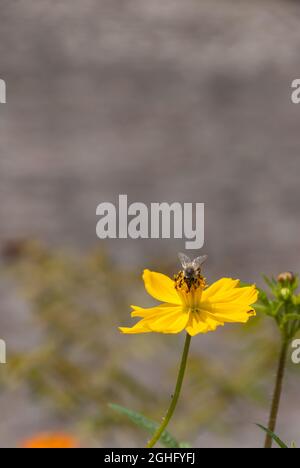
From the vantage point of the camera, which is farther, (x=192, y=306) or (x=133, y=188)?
(x=133, y=188)

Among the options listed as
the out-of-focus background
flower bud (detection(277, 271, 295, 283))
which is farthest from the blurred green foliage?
flower bud (detection(277, 271, 295, 283))

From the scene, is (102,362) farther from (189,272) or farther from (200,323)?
(200,323)

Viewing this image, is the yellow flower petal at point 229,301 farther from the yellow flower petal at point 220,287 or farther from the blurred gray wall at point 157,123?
the blurred gray wall at point 157,123

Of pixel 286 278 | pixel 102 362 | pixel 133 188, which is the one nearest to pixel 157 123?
pixel 133 188

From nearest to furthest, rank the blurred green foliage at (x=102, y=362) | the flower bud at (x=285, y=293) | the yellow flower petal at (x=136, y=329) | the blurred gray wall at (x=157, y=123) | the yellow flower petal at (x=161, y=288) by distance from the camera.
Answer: the yellow flower petal at (x=136, y=329), the yellow flower petal at (x=161, y=288), the flower bud at (x=285, y=293), the blurred green foliage at (x=102, y=362), the blurred gray wall at (x=157, y=123)

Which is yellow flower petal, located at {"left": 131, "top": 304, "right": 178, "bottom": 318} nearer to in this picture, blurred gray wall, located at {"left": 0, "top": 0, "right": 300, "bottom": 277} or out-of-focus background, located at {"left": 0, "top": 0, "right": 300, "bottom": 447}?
out-of-focus background, located at {"left": 0, "top": 0, "right": 300, "bottom": 447}

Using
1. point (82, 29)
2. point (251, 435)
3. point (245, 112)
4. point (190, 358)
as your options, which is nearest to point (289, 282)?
point (190, 358)

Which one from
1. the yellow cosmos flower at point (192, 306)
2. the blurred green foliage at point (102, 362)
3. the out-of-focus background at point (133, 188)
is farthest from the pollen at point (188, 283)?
the blurred green foliage at point (102, 362)
